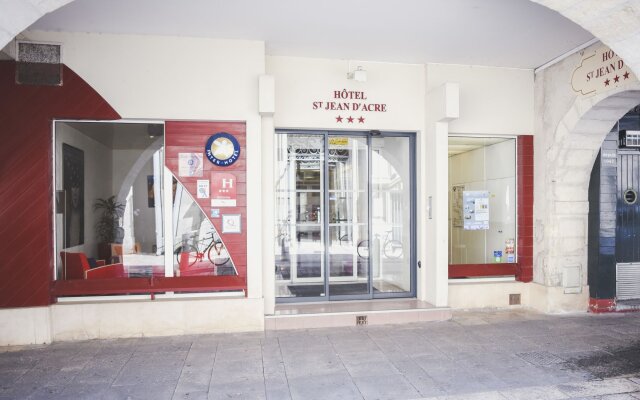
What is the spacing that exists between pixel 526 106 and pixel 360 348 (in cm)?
Answer: 441

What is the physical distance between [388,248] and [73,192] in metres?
4.39

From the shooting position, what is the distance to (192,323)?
541cm

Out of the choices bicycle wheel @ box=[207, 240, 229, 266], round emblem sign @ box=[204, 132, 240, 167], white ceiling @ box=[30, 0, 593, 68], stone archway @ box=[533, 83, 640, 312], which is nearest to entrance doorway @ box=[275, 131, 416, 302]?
round emblem sign @ box=[204, 132, 240, 167]

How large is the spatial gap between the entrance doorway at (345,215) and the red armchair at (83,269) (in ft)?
7.10

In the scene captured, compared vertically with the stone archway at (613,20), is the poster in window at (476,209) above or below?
below

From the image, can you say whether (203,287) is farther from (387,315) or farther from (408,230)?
(408,230)

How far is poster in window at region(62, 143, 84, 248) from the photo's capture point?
539 cm

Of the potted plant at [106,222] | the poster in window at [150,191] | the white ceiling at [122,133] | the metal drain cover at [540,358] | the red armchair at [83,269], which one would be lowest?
the metal drain cover at [540,358]

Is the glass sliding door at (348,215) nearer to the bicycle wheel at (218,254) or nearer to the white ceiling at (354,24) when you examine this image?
the white ceiling at (354,24)

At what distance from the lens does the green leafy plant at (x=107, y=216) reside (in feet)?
18.1

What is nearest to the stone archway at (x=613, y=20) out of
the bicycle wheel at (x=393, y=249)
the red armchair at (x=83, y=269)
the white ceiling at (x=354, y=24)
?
the white ceiling at (x=354, y=24)

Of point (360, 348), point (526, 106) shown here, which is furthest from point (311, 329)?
point (526, 106)

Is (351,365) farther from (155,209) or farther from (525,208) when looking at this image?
(525,208)

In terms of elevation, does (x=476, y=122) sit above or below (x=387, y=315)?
above
